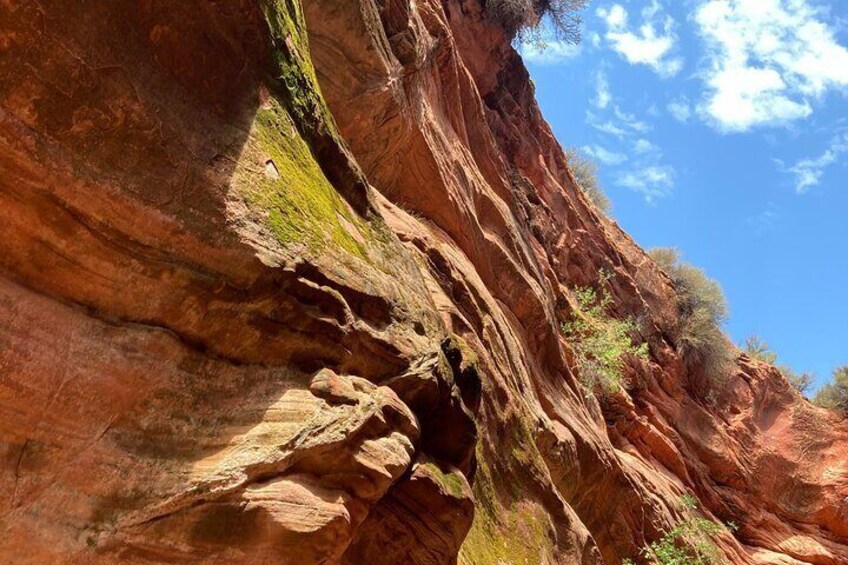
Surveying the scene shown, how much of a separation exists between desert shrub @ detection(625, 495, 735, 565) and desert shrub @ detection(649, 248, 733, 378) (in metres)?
6.63

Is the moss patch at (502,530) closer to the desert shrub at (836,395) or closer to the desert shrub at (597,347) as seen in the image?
the desert shrub at (597,347)

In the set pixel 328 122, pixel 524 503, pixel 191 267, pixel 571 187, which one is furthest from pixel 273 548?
pixel 571 187

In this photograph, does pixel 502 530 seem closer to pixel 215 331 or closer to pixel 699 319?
pixel 215 331

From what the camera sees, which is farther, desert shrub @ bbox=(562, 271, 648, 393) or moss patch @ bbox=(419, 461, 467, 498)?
desert shrub @ bbox=(562, 271, 648, 393)

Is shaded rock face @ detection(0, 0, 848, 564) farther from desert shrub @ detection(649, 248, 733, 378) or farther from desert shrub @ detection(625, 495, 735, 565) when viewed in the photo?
desert shrub @ detection(649, 248, 733, 378)

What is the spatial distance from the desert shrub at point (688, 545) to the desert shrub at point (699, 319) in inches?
261

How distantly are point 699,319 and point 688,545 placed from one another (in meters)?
10.7

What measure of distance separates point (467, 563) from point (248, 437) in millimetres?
3310

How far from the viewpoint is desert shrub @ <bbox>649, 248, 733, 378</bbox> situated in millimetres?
23422

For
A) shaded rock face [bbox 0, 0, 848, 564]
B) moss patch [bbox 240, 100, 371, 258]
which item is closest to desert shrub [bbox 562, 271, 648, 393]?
shaded rock face [bbox 0, 0, 848, 564]

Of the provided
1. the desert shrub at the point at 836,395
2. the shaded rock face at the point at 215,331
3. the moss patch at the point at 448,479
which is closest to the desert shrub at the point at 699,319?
the desert shrub at the point at 836,395

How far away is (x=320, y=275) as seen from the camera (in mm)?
5379

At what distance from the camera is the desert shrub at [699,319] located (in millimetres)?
23422

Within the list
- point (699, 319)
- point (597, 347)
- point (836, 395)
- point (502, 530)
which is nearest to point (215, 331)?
point (502, 530)
